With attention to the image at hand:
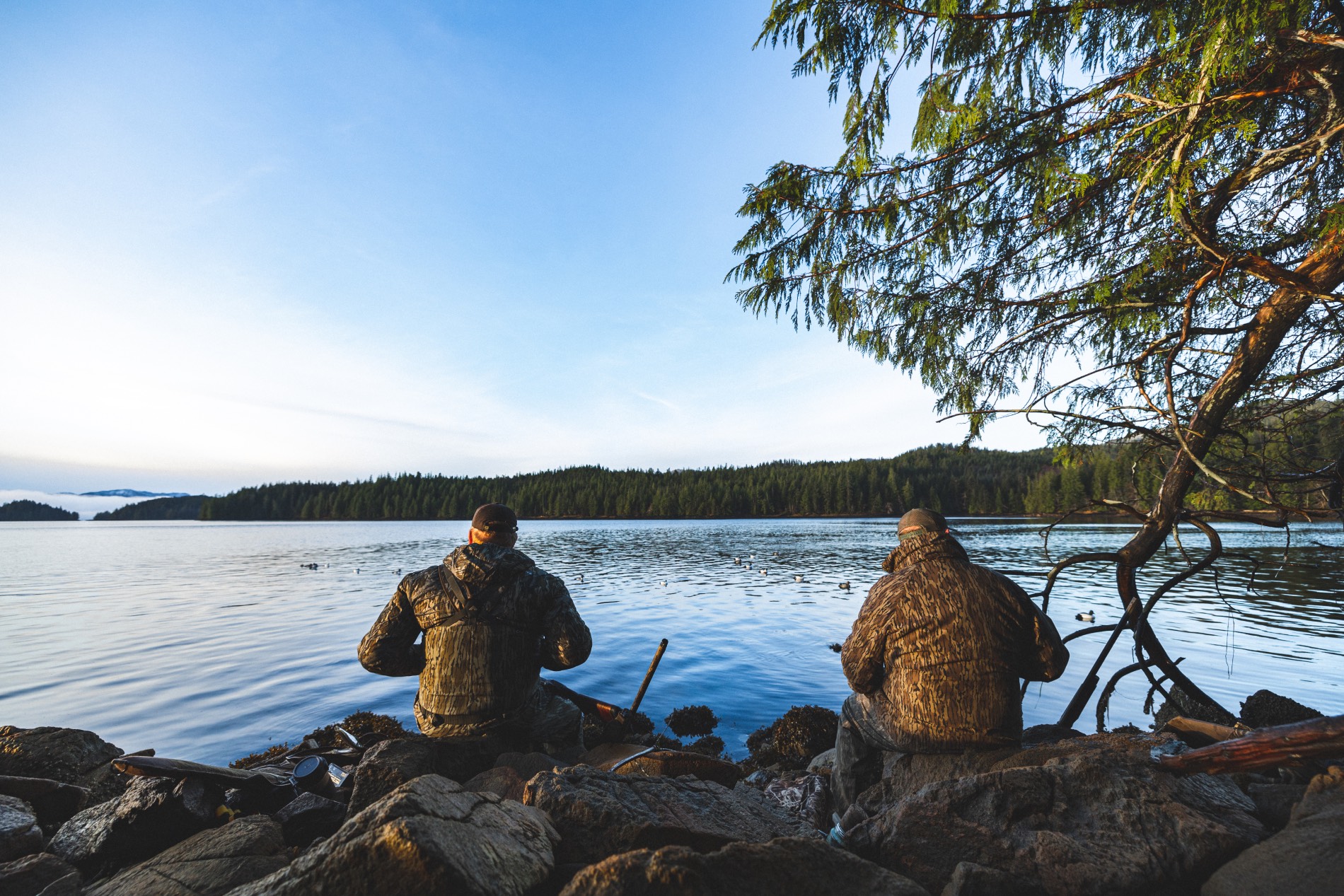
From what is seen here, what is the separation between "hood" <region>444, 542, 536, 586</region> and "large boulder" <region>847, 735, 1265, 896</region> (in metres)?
3.13

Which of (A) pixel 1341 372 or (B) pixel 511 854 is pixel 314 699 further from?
(A) pixel 1341 372

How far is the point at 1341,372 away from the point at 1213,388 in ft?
4.71

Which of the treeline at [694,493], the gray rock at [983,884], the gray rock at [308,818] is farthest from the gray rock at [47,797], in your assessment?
the treeline at [694,493]

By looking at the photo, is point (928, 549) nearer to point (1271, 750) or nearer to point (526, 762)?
point (1271, 750)

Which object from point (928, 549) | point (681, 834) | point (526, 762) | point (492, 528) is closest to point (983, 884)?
point (681, 834)

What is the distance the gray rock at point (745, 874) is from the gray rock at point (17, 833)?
3532mm

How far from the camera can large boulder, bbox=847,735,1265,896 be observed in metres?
2.50

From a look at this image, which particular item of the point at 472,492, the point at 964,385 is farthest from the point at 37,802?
the point at 472,492

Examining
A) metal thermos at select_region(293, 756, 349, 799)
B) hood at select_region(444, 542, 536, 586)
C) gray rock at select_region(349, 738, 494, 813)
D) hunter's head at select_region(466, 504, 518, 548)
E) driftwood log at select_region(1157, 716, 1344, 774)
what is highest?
hunter's head at select_region(466, 504, 518, 548)

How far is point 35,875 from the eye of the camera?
2.94m

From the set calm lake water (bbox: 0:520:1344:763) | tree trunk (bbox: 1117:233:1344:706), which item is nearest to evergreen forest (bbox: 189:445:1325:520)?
calm lake water (bbox: 0:520:1344:763)

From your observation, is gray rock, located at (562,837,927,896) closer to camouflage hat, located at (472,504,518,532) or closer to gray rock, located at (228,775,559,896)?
gray rock, located at (228,775,559,896)

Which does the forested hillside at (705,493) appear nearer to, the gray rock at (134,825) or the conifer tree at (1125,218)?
the conifer tree at (1125,218)

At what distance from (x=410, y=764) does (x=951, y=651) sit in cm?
393
